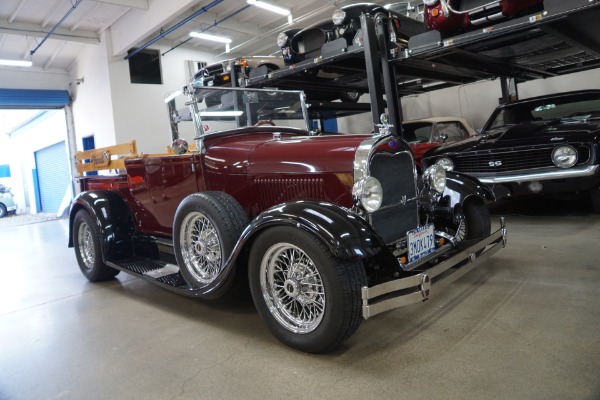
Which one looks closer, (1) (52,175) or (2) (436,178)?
(2) (436,178)

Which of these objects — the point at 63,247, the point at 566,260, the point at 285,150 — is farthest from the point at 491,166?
the point at 63,247

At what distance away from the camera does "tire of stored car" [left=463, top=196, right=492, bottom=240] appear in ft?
9.96

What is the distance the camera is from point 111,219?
3.71m

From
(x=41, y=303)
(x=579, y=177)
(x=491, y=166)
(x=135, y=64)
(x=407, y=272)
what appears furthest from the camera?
(x=135, y=64)

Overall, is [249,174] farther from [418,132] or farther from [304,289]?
[418,132]

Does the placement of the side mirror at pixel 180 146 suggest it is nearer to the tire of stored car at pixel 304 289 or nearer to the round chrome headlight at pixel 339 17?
the tire of stored car at pixel 304 289

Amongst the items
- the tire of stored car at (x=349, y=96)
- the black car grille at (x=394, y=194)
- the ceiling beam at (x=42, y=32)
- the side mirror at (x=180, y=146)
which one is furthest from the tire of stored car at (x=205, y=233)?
the ceiling beam at (x=42, y=32)

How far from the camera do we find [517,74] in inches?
294

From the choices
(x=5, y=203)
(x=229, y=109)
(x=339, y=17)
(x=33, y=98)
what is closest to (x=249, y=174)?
(x=229, y=109)

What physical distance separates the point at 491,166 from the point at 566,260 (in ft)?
5.65

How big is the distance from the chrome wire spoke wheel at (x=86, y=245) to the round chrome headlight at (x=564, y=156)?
482 centimetres

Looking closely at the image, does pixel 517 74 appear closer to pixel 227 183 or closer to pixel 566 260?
pixel 566 260

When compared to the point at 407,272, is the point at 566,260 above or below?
below

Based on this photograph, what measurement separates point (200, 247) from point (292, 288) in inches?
37.7
